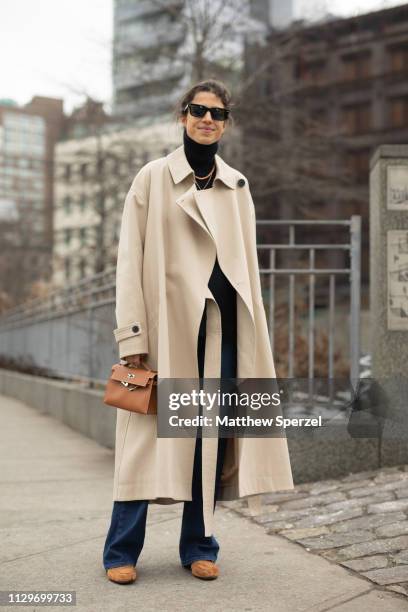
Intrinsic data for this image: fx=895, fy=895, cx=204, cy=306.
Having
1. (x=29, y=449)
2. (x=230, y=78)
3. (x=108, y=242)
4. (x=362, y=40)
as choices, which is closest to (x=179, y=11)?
(x=230, y=78)

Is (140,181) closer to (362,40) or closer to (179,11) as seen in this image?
(179,11)

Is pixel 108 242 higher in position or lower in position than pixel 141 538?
higher

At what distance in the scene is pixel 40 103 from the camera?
98.6 metres

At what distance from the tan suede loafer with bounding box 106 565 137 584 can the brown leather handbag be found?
26.5 inches

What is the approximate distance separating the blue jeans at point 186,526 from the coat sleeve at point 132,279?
0.28 m

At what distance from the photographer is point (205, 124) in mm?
3848

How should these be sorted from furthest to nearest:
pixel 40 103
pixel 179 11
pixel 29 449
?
pixel 40 103 → pixel 179 11 → pixel 29 449

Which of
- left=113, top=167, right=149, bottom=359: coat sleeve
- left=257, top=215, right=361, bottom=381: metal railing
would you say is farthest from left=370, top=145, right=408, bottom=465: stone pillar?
left=113, top=167, right=149, bottom=359: coat sleeve

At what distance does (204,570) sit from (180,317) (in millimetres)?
1097

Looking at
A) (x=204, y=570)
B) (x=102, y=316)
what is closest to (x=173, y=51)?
(x=102, y=316)

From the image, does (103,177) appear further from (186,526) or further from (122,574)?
(122,574)

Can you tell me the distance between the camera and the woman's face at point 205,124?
3848mm

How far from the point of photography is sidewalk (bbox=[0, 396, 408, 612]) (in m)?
3.54

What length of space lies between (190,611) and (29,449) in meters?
5.26
